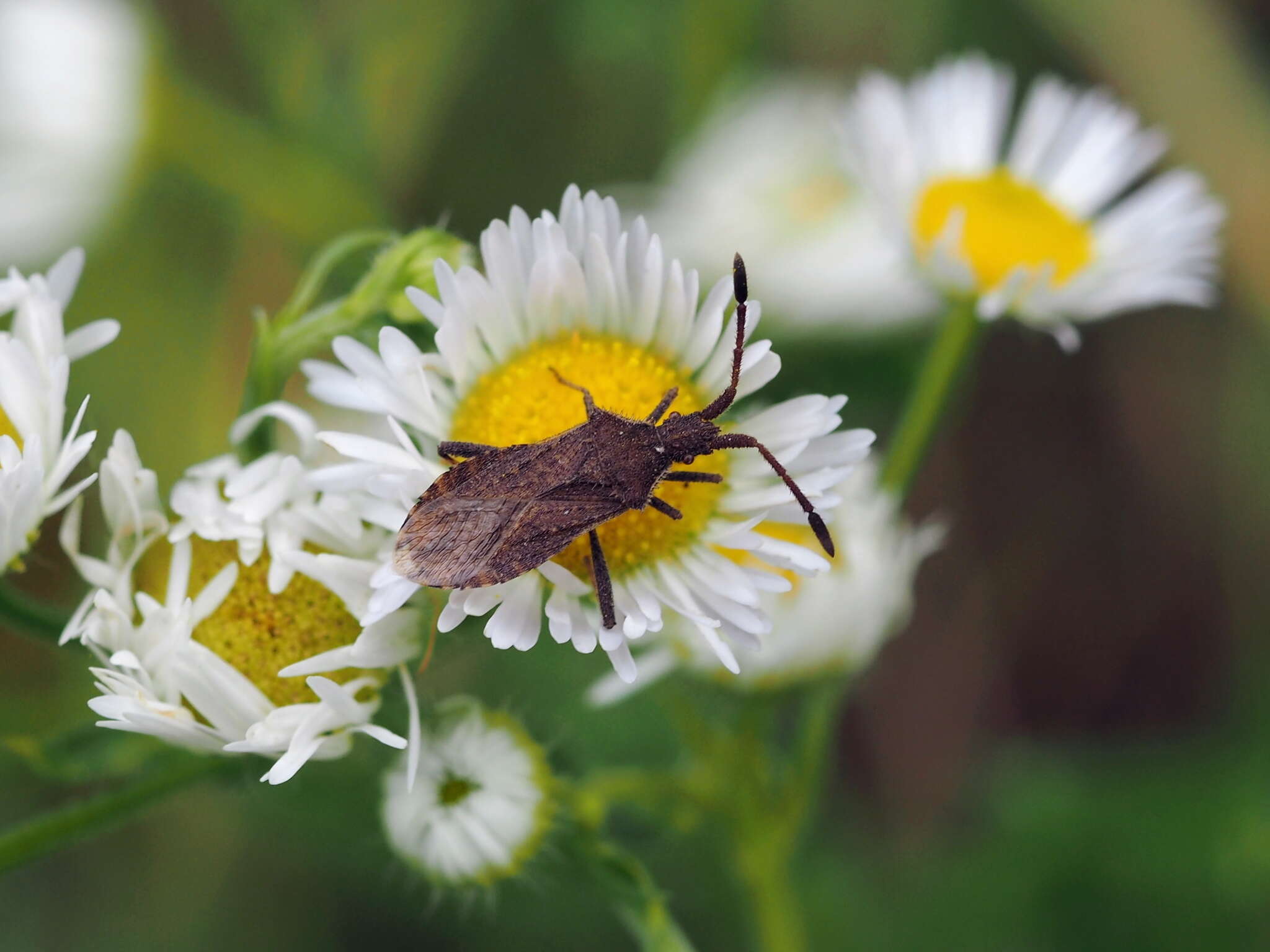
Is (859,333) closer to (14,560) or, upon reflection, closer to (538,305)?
(538,305)

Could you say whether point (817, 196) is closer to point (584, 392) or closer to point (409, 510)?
point (584, 392)

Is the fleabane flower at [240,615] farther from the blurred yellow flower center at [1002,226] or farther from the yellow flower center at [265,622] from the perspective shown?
the blurred yellow flower center at [1002,226]

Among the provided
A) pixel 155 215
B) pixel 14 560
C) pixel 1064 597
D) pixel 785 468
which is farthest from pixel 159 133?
pixel 1064 597

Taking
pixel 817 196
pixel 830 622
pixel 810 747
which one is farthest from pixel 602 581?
pixel 817 196

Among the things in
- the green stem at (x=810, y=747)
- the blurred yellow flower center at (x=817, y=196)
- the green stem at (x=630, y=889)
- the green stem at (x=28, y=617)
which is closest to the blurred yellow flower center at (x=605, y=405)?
the green stem at (x=630, y=889)

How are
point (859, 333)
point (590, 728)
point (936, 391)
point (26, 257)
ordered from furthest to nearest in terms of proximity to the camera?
point (859, 333) → point (26, 257) → point (590, 728) → point (936, 391)

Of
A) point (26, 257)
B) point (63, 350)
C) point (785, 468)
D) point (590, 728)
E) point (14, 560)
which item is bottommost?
point (590, 728)
